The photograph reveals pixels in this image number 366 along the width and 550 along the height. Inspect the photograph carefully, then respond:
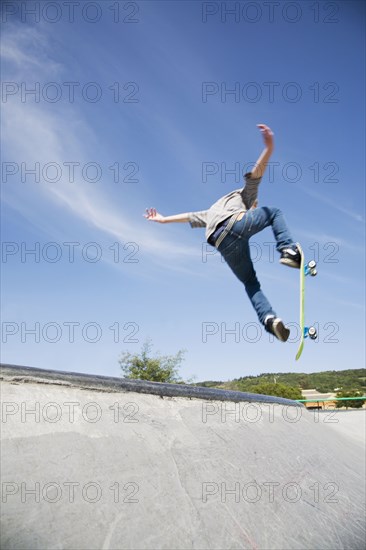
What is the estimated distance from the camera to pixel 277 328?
14.0 ft

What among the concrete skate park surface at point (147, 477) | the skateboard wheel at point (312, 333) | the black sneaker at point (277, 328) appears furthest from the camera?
the skateboard wheel at point (312, 333)

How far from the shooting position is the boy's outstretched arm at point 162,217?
16.6ft

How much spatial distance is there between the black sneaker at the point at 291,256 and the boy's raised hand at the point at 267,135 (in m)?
1.10

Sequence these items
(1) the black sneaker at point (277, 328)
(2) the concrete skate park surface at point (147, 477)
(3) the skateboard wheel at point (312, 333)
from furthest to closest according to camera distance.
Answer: (3) the skateboard wheel at point (312, 333), (1) the black sneaker at point (277, 328), (2) the concrete skate park surface at point (147, 477)

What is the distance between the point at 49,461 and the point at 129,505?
0.45 m

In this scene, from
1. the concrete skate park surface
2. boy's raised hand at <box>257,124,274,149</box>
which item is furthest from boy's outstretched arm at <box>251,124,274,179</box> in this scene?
the concrete skate park surface

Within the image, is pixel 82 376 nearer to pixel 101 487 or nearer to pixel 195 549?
pixel 101 487

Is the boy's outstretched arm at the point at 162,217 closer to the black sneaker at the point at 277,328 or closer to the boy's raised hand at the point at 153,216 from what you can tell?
the boy's raised hand at the point at 153,216

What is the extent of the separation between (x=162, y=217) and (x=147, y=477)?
368cm

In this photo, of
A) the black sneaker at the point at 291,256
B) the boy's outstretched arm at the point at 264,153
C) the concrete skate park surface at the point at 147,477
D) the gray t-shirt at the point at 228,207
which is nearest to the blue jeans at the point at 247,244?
the black sneaker at the point at 291,256

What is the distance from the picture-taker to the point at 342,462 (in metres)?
4.42

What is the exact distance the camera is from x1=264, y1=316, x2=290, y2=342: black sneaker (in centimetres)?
427

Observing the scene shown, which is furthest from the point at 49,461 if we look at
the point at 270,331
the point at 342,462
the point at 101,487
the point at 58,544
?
the point at 342,462

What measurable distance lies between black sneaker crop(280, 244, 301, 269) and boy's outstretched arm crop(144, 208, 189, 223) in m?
1.23
